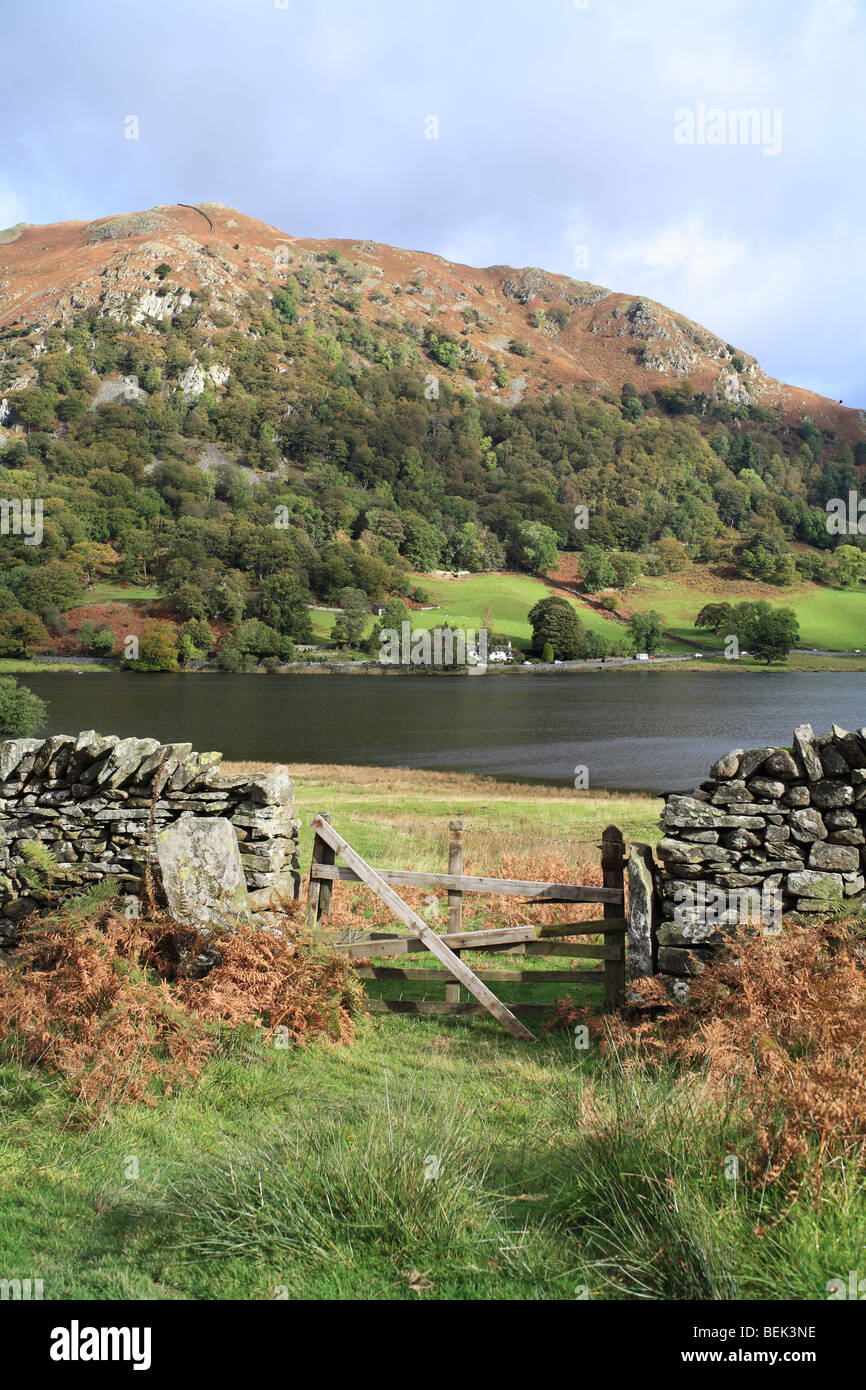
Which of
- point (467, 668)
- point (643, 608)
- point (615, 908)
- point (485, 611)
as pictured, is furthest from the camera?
point (643, 608)

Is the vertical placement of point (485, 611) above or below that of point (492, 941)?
above

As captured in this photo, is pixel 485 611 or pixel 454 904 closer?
pixel 454 904

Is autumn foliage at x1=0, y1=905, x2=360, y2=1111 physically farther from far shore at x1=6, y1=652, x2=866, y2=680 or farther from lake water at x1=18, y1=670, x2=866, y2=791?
far shore at x1=6, y1=652, x2=866, y2=680

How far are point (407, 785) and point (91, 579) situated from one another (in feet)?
542

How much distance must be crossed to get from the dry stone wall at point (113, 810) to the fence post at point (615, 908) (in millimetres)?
3760

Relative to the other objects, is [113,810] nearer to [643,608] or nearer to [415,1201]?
A: [415,1201]

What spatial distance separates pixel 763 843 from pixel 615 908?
Answer: 1618 mm

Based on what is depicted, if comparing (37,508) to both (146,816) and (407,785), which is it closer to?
(407,785)

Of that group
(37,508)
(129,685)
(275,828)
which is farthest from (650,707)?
(37,508)

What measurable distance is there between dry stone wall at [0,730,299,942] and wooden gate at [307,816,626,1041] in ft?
2.22

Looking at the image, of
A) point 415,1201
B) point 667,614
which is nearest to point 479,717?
point 415,1201

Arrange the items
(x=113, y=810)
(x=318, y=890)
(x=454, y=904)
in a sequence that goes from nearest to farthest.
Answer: (x=454, y=904)
(x=318, y=890)
(x=113, y=810)

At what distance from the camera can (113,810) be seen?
956cm
